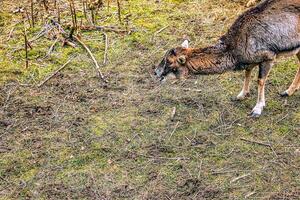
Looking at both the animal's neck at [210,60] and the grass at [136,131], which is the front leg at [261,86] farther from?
the animal's neck at [210,60]

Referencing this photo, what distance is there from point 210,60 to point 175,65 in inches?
17.7

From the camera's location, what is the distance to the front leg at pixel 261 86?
22.1ft

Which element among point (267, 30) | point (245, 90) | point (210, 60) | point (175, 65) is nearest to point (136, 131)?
point (175, 65)

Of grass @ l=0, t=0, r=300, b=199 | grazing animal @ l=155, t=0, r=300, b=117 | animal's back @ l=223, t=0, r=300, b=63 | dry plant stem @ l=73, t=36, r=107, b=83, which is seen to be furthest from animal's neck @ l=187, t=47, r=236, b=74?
dry plant stem @ l=73, t=36, r=107, b=83

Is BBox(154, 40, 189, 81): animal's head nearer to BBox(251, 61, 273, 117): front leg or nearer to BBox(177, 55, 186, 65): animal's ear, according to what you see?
BBox(177, 55, 186, 65): animal's ear

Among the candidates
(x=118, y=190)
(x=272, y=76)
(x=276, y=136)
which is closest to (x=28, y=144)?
(x=118, y=190)

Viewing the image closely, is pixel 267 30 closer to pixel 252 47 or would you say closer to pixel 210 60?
pixel 252 47

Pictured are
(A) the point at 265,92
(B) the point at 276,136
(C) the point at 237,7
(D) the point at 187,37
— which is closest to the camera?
(B) the point at 276,136

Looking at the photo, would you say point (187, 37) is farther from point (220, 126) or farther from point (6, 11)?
point (6, 11)

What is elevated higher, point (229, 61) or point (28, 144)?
point (229, 61)

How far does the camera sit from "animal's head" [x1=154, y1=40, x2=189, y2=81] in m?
6.73

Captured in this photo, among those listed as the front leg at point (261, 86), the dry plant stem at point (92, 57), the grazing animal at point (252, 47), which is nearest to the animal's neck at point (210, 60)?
the grazing animal at point (252, 47)

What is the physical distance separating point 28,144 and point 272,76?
3546mm

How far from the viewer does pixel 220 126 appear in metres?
6.72
